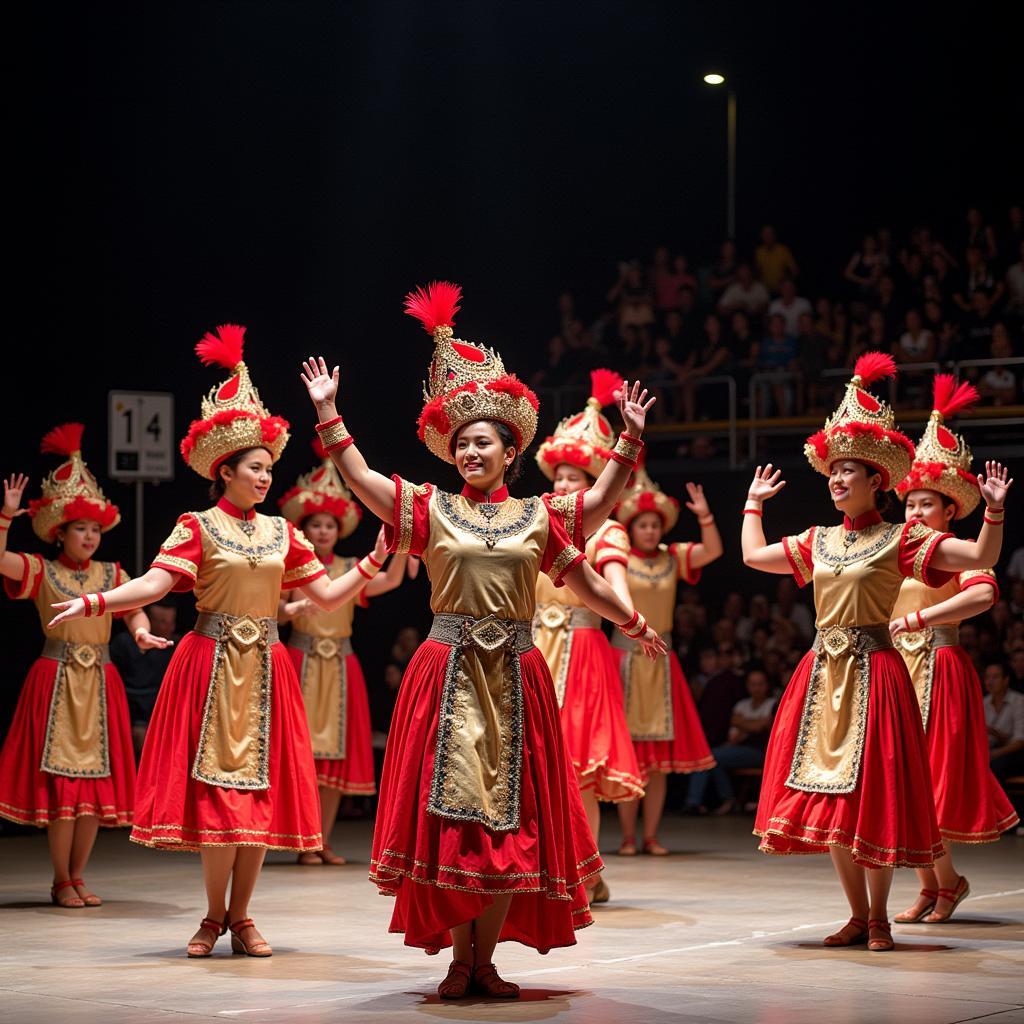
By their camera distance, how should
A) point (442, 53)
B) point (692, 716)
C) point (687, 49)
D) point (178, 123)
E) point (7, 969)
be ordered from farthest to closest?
point (687, 49), point (442, 53), point (178, 123), point (692, 716), point (7, 969)

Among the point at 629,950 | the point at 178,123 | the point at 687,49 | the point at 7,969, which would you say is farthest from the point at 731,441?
the point at 7,969

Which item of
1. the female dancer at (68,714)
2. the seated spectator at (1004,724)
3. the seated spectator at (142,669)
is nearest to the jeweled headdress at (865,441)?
the female dancer at (68,714)

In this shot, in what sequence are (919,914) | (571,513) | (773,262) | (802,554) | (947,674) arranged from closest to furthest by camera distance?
1. (571,513)
2. (802,554)
3. (919,914)
4. (947,674)
5. (773,262)

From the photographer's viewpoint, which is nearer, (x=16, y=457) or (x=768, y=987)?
(x=768, y=987)

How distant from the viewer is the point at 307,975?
4.98 meters

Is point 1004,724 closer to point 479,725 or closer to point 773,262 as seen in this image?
point 773,262

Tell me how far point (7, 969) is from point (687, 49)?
28.5 feet

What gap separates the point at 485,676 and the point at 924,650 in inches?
89.0

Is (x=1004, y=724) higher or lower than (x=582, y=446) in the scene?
lower

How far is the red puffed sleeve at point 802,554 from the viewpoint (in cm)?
566

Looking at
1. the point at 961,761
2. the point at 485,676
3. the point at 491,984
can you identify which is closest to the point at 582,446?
the point at 961,761

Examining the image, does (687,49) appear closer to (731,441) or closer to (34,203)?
(731,441)

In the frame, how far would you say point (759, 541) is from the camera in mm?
5824

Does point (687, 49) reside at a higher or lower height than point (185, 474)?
higher
